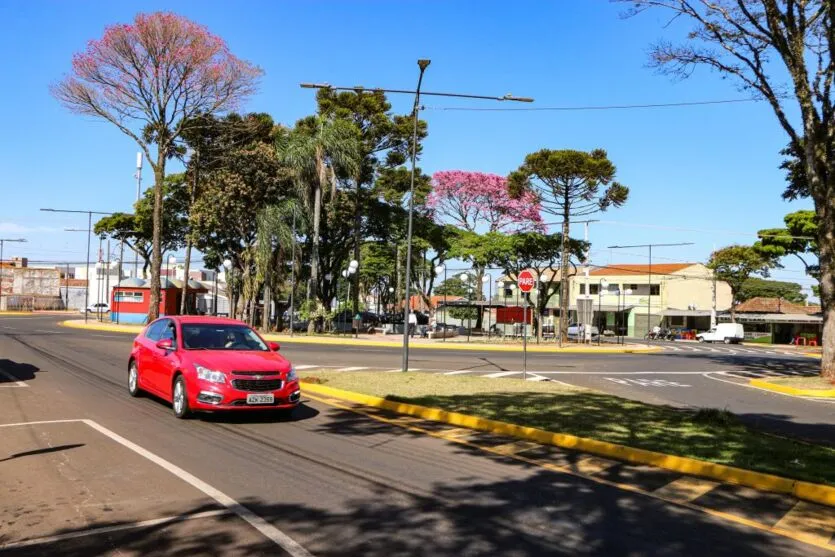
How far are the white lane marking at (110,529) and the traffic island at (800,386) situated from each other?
15.7m

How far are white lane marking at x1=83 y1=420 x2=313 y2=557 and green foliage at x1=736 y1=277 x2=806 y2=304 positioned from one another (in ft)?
234

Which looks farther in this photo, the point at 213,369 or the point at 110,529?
the point at 213,369

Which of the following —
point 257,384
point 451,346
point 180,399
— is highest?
point 257,384

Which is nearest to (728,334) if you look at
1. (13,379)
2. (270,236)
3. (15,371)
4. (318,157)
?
(318,157)

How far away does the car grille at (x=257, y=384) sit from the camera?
8988 millimetres

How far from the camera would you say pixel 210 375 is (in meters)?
9.04

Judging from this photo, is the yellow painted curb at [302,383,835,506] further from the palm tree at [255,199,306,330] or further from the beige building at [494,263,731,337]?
the beige building at [494,263,731,337]

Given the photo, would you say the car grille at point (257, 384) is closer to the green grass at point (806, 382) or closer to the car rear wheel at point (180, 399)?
the car rear wheel at point (180, 399)

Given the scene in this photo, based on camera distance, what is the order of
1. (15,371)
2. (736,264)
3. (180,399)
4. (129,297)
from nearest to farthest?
(180,399), (15,371), (129,297), (736,264)

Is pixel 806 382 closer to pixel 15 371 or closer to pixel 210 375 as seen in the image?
pixel 210 375

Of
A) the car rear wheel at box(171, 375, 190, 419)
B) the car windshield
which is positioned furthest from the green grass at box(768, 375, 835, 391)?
the car rear wheel at box(171, 375, 190, 419)

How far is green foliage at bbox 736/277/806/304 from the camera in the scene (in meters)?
75.0

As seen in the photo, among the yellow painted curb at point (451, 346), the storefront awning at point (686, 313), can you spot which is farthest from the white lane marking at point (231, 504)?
the storefront awning at point (686, 313)

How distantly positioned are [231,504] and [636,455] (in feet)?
15.0
